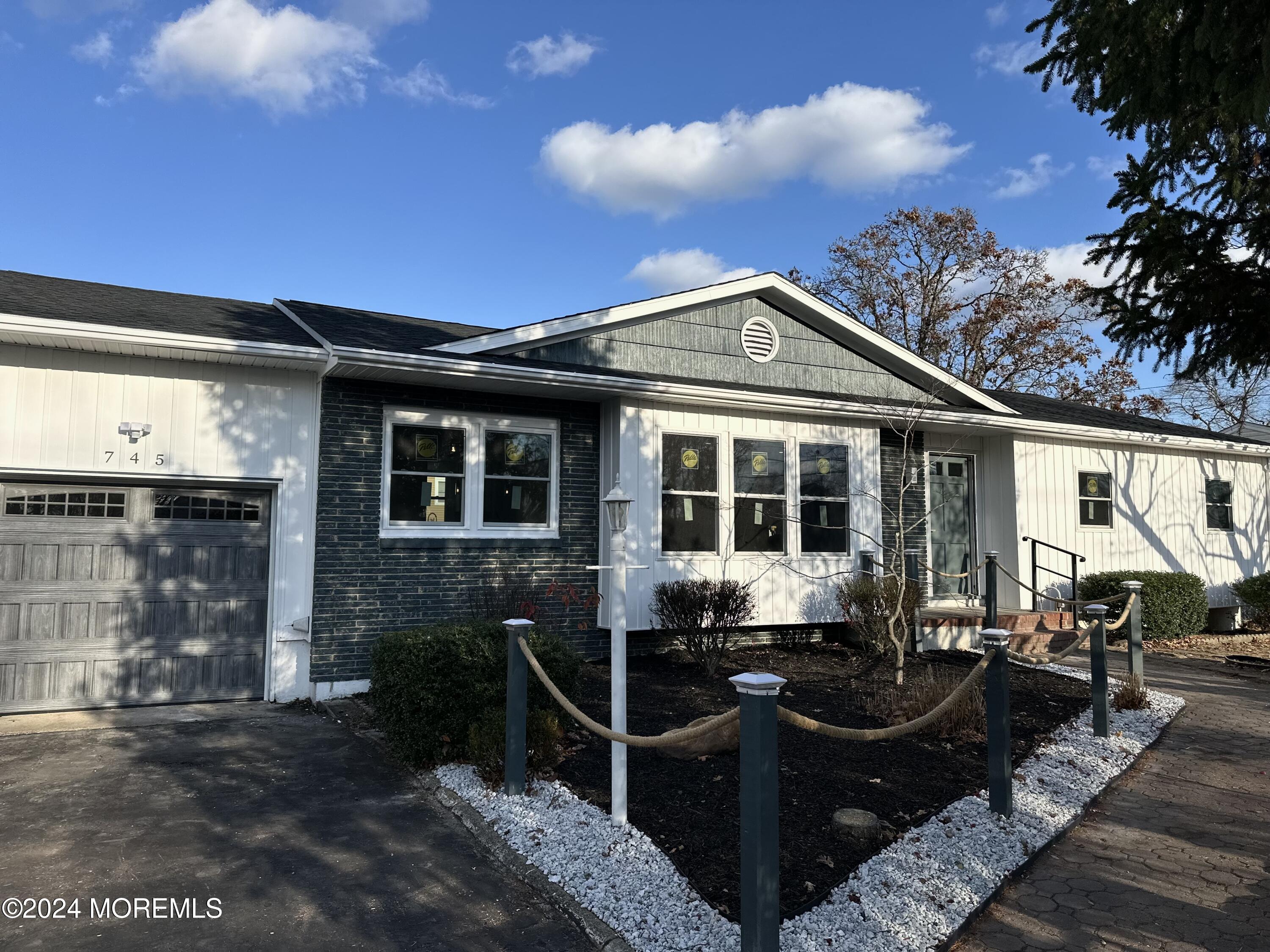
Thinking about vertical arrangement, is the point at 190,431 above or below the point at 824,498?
→ above

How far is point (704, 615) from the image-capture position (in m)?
9.45

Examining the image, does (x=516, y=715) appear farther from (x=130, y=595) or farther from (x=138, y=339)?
(x=138, y=339)

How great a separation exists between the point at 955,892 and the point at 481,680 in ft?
10.9

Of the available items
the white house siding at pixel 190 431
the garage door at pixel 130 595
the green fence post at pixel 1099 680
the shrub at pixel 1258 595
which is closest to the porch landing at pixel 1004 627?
the green fence post at pixel 1099 680

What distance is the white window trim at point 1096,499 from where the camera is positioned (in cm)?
1368

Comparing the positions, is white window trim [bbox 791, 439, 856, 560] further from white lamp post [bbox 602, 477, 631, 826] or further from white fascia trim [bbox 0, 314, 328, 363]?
white lamp post [bbox 602, 477, 631, 826]

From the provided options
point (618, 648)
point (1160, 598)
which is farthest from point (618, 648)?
point (1160, 598)

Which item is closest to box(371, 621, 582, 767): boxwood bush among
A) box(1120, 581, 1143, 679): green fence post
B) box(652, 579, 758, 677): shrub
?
box(652, 579, 758, 677): shrub

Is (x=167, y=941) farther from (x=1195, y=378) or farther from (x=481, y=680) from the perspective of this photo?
(x=1195, y=378)

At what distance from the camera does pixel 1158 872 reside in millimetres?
4609

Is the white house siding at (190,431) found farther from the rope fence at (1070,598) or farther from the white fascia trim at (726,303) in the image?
the rope fence at (1070,598)

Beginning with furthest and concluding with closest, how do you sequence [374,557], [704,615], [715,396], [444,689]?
[715,396] → [704,615] → [374,557] → [444,689]

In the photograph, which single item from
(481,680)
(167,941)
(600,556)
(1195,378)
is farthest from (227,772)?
(1195,378)

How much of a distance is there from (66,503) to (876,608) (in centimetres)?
860
